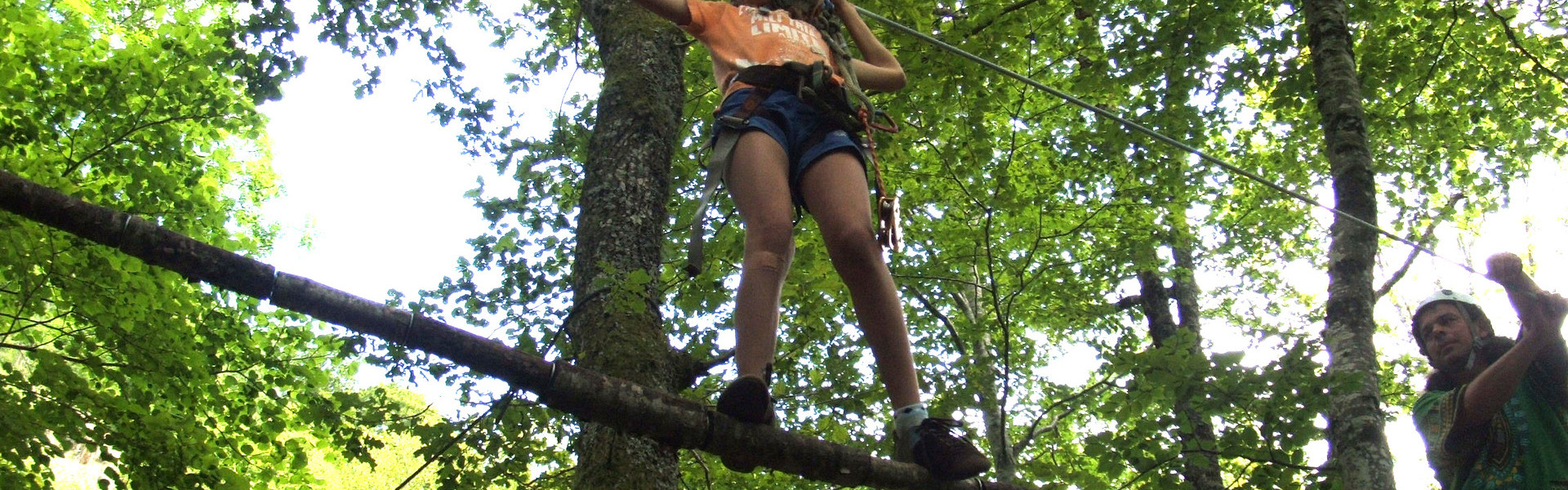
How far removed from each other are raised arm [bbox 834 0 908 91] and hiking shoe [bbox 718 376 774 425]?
4.77 feet

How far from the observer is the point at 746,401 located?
255 centimetres

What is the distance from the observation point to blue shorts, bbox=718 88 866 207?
10.1ft

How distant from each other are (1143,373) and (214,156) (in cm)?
1100

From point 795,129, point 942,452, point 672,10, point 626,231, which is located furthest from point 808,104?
point 942,452

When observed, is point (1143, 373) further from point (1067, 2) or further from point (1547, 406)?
point (1067, 2)

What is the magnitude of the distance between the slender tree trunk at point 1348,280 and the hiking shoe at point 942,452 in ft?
4.67

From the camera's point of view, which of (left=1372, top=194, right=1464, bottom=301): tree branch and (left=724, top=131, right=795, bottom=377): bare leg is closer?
(left=724, top=131, right=795, bottom=377): bare leg

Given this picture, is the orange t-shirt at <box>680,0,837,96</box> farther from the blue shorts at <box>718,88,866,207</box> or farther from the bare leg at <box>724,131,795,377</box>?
the bare leg at <box>724,131,795,377</box>

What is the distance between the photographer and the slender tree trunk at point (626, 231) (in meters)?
3.23

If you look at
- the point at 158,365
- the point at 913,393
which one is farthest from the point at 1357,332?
the point at 158,365

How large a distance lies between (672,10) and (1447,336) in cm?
274

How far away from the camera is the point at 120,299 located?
675 cm

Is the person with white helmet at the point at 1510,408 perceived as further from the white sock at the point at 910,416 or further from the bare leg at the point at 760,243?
the bare leg at the point at 760,243

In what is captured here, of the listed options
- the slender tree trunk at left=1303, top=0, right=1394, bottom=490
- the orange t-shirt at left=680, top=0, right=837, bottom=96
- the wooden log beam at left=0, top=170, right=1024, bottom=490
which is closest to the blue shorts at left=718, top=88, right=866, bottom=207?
the orange t-shirt at left=680, top=0, right=837, bottom=96
